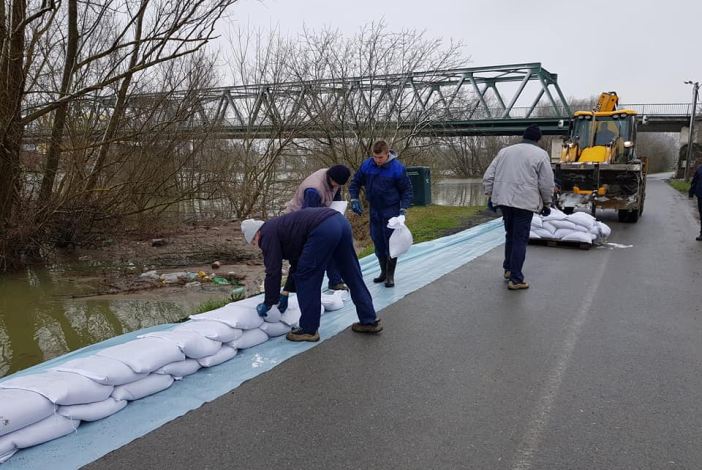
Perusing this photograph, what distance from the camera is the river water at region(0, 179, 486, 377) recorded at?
6305 millimetres

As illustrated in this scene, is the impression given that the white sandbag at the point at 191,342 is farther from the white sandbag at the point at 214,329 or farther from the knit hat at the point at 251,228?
the knit hat at the point at 251,228

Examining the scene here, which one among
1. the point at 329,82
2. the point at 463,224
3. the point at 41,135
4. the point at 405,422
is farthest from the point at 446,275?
the point at 329,82

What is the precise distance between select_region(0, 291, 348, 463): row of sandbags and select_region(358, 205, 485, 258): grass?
15.4 ft

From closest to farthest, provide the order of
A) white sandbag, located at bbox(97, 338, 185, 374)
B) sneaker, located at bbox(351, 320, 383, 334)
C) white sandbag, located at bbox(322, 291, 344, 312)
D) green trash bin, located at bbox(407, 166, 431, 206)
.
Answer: white sandbag, located at bbox(97, 338, 185, 374), sneaker, located at bbox(351, 320, 383, 334), white sandbag, located at bbox(322, 291, 344, 312), green trash bin, located at bbox(407, 166, 431, 206)

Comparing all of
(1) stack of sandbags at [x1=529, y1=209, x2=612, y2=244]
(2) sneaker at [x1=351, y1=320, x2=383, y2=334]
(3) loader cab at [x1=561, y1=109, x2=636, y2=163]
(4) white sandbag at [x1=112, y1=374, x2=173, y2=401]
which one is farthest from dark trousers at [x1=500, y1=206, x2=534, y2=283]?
(3) loader cab at [x1=561, y1=109, x2=636, y2=163]

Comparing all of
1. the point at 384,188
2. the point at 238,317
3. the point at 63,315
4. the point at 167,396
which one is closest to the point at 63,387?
the point at 167,396

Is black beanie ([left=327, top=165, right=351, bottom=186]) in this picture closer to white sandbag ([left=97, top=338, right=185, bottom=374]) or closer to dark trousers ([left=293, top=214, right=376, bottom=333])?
dark trousers ([left=293, top=214, right=376, bottom=333])

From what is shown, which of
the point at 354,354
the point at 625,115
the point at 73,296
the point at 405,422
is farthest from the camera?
the point at 625,115

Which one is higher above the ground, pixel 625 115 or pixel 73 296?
pixel 625 115

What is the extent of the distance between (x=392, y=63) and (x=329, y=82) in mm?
1920

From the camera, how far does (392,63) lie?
1560 cm

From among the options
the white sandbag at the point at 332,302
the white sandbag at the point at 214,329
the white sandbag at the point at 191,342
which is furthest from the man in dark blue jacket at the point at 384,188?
the white sandbag at the point at 191,342

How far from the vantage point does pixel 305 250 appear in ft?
14.0

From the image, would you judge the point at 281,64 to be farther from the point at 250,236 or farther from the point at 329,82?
the point at 250,236
